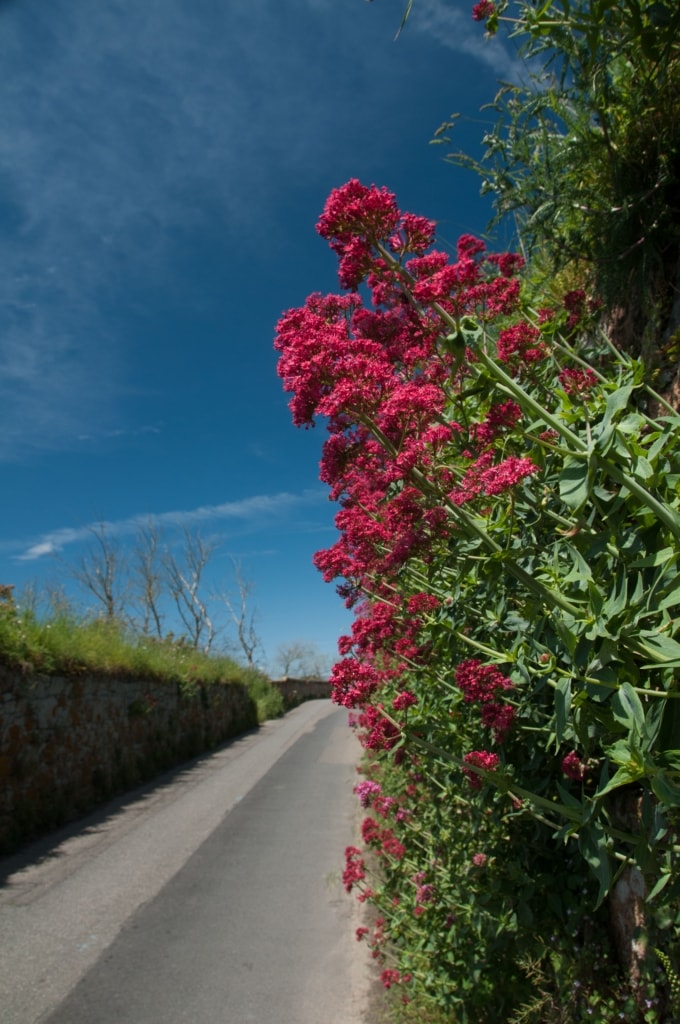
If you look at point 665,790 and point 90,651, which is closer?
point 665,790

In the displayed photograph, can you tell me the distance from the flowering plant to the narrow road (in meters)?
1.66

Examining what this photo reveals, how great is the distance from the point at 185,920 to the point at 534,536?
16.6 ft

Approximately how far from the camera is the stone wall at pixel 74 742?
782 centimetres

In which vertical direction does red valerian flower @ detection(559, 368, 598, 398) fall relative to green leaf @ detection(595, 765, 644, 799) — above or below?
above

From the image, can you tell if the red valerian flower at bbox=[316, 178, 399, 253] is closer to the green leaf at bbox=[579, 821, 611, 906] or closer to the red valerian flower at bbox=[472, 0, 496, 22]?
the red valerian flower at bbox=[472, 0, 496, 22]

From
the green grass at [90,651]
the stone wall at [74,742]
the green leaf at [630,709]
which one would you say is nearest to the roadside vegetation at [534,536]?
the green leaf at [630,709]

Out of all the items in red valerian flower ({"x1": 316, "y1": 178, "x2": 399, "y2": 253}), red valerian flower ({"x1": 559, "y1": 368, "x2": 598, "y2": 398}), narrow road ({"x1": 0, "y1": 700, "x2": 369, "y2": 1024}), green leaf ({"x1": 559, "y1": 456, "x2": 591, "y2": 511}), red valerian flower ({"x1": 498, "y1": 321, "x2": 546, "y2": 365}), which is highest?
red valerian flower ({"x1": 316, "y1": 178, "x2": 399, "y2": 253})

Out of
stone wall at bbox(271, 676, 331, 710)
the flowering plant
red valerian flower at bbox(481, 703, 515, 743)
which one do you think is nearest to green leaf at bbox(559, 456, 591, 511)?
the flowering plant

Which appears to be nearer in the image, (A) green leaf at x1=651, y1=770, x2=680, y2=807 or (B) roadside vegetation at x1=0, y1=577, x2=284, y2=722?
(A) green leaf at x1=651, y1=770, x2=680, y2=807

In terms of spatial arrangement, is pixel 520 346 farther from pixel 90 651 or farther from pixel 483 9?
pixel 90 651

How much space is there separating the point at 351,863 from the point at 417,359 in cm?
384

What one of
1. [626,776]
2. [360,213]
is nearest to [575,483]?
[626,776]

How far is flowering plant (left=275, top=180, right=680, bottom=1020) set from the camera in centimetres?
172

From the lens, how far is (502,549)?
80.9 inches
